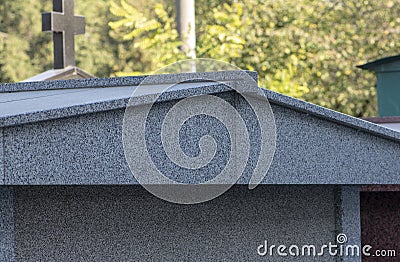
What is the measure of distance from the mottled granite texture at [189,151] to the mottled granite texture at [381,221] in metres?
1.33

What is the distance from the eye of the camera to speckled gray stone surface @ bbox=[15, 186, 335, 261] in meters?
4.64

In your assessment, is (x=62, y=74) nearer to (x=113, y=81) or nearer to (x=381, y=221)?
(x=113, y=81)

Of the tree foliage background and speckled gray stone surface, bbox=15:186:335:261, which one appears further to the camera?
the tree foliage background

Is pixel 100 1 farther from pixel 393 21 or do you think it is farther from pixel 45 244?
pixel 45 244

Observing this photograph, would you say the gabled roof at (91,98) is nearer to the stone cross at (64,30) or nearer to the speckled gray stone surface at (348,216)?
the speckled gray stone surface at (348,216)

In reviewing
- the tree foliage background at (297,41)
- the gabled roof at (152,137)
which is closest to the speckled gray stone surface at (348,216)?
the gabled roof at (152,137)

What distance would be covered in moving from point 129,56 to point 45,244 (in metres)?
33.4

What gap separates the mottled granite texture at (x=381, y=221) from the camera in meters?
6.16

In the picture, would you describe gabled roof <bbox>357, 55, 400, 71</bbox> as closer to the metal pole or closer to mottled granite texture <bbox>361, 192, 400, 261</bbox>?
mottled granite texture <bbox>361, 192, 400, 261</bbox>

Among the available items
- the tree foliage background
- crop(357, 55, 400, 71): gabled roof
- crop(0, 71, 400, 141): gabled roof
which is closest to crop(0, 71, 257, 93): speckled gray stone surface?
crop(0, 71, 400, 141): gabled roof

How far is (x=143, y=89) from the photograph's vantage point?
4.56 meters

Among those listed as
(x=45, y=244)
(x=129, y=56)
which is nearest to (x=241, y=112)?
(x=45, y=244)

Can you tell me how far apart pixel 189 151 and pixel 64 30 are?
259 inches

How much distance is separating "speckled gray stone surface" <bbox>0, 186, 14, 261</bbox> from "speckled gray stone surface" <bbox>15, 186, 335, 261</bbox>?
0.32 meters
